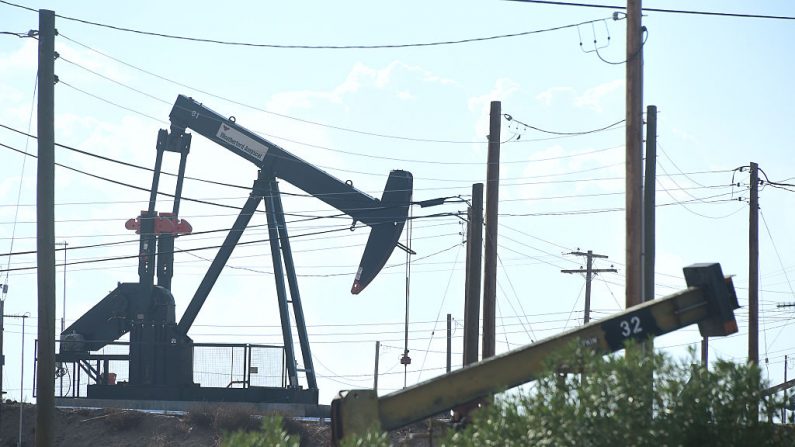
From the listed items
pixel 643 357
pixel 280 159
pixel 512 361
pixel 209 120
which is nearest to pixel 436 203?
pixel 280 159

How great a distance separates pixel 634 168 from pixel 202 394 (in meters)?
18.0

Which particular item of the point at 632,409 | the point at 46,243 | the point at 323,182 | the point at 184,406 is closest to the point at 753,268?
the point at 323,182

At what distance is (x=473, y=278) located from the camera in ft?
83.2

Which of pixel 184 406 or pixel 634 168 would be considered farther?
pixel 184 406

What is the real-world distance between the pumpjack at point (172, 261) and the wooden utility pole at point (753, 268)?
8.80m

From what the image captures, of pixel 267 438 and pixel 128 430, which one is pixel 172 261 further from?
pixel 267 438

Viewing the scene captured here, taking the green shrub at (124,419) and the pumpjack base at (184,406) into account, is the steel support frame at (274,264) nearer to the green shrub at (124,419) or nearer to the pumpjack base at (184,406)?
the pumpjack base at (184,406)

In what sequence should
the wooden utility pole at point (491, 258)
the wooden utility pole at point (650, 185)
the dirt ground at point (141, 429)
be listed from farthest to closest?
1. the dirt ground at point (141, 429)
2. the wooden utility pole at point (491, 258)
3. the wooden utility pole at point (650, 185)

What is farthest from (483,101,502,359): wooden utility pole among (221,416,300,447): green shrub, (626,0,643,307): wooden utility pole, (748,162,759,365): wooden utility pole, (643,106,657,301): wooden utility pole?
(221,416,300,447): green shrub

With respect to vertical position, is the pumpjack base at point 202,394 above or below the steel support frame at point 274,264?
below

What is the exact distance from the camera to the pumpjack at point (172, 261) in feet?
102

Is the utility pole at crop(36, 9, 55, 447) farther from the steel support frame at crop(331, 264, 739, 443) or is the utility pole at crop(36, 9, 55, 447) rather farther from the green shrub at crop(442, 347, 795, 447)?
the green shrub at crop(442, 347, 795, 447)

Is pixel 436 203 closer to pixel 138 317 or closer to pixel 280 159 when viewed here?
pixel 280 159

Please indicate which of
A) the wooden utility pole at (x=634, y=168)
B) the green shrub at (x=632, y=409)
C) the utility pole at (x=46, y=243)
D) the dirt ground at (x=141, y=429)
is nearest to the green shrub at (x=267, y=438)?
the green shrub at (x=632, y=409)
